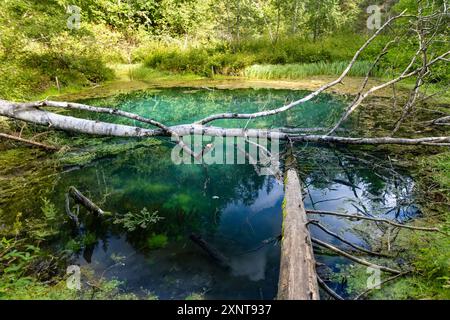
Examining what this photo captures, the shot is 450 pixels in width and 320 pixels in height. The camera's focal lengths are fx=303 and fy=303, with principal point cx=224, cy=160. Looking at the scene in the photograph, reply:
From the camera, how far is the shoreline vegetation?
2605mm

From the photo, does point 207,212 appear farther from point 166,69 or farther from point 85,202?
point 166,69

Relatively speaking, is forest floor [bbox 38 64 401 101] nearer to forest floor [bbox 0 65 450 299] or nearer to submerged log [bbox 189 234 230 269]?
forest floor [bbox 0 65 450 299]

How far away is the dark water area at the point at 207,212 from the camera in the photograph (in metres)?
2.78

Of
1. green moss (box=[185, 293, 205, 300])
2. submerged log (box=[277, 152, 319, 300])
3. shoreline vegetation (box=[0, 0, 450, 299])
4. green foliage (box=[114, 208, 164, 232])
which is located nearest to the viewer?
submerged log (box=[277, 152, 319, 300])

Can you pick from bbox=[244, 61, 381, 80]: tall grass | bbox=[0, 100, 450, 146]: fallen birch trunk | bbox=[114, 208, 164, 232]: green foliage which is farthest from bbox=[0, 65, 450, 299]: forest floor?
bbox=[244, 61, 381, 80]: tall grass

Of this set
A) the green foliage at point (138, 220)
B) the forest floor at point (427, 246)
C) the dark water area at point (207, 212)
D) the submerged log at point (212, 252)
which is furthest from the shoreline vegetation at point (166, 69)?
the submerged log at point (212, 252)

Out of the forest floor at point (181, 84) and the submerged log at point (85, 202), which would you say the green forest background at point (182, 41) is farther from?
the submerged log at point (85, 202)

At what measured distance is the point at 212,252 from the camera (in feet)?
10.1

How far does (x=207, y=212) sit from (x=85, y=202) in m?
1.48

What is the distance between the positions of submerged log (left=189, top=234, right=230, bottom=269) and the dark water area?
46mm

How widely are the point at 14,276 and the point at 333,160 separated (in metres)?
4.57

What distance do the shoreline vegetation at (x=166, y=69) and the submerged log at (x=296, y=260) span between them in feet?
1.91

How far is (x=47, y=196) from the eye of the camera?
4.12 m

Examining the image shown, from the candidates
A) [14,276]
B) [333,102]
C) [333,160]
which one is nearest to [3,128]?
[14,276]
